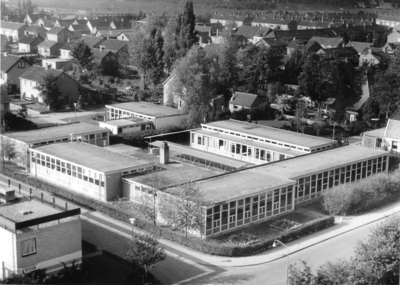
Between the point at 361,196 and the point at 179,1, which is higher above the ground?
the point at 179,1

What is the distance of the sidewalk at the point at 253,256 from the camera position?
55.1 ft

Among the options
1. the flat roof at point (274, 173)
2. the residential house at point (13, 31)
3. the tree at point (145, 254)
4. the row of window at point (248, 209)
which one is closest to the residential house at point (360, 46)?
the flat roof at point (274, 173)

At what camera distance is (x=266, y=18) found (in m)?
67.4

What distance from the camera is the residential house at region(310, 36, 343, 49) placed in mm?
51188

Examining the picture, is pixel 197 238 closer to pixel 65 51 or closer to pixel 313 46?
pixel 313 46

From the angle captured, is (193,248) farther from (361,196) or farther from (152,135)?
(152,135)

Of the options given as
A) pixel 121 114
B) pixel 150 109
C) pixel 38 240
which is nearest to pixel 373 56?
pixel 150 109

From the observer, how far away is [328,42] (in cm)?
Answer: 5216

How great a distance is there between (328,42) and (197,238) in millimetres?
37424

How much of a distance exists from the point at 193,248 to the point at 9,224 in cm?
502

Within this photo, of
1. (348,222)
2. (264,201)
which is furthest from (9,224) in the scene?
(348,222)

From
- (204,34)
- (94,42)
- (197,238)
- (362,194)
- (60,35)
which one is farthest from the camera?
(204,34)

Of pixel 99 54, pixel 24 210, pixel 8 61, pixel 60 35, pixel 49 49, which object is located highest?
pixel 60 35

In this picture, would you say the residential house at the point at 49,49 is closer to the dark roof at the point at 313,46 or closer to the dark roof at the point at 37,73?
the dark roof at the point at 37,73
